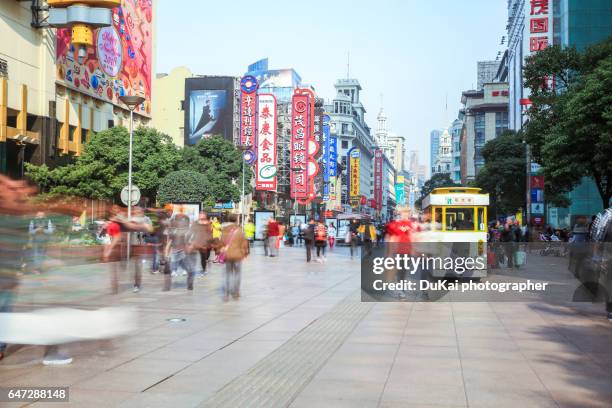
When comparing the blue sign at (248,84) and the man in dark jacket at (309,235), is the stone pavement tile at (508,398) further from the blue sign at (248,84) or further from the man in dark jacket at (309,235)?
the blue sign at (248,84)

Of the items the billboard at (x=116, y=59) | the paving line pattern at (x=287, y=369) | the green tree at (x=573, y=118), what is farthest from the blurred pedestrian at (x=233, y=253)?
the billboard at (x=116, y=59)

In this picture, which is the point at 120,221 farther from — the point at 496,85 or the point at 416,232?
the point at 496,85

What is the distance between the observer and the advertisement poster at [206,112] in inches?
3118

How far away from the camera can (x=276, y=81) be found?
389 ft

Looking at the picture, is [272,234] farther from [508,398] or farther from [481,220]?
[508,398]

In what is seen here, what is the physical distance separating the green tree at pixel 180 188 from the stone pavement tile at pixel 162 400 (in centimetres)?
4792

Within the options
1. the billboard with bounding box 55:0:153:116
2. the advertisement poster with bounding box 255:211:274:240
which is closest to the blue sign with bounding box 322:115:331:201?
the billboard with bounding box 55:0:153:116

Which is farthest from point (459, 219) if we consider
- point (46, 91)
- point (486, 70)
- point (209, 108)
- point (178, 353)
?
point (486, 70)

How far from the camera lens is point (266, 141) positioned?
246ft

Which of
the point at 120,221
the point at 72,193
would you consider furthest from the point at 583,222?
the point at 72,193

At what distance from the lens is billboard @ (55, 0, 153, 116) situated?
46.0m

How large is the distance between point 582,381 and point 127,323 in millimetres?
4719

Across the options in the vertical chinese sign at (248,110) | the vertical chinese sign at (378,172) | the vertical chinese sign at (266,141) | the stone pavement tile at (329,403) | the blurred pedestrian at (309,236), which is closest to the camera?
the stone pavement tile at (329,403)

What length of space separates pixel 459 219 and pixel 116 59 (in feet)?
123
